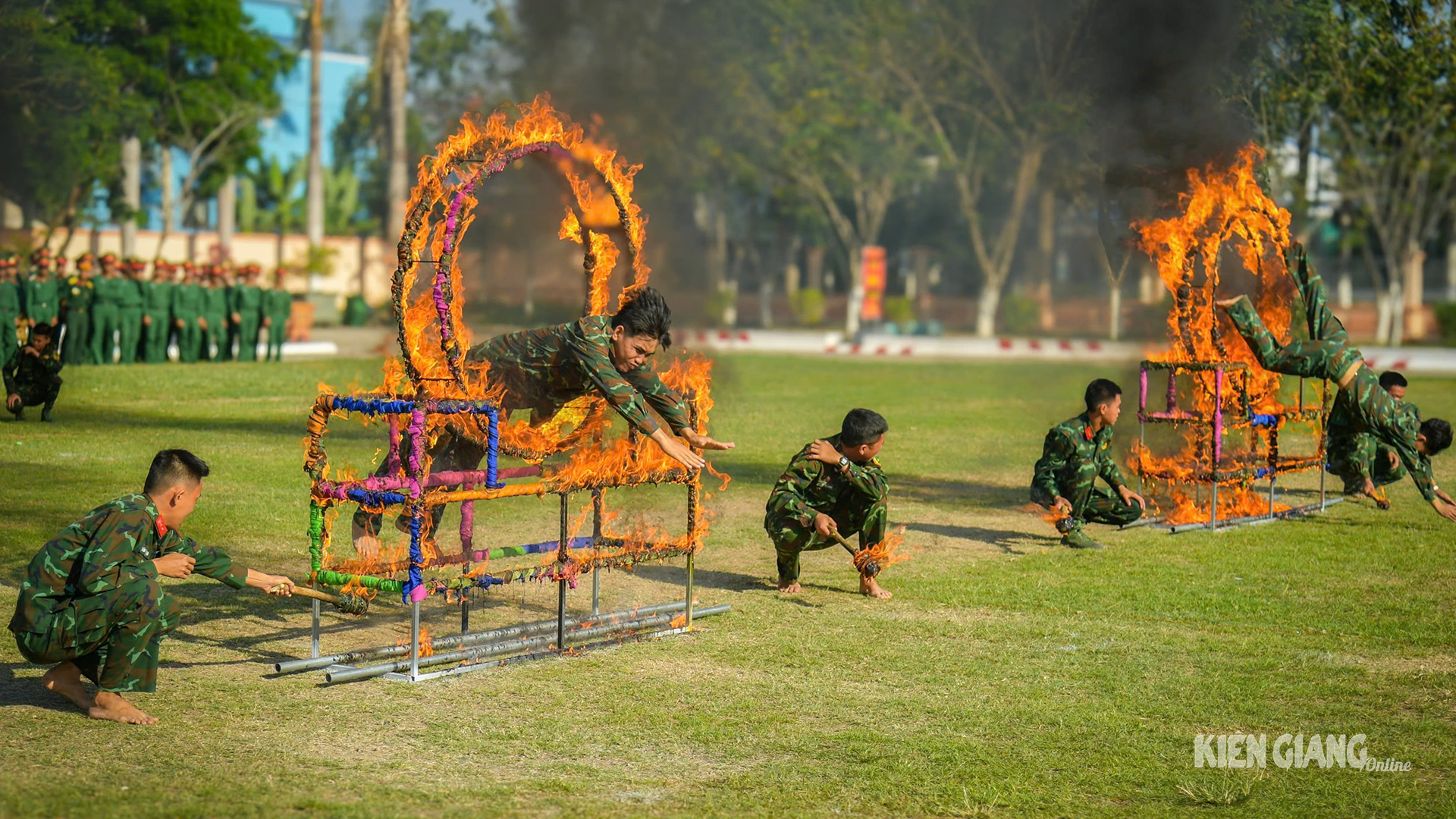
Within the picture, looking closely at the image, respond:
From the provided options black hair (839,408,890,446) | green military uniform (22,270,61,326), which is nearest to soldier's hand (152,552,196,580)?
black hair (839,408,890,446)

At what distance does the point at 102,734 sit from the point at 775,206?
160ft

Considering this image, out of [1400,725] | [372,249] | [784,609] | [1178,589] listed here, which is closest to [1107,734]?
[1400,725]

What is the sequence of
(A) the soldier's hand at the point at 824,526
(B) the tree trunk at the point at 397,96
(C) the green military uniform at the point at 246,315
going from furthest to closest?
(B) the tree trunk at the point at 397,96 < (C) the green military uniform at the point at 246,315 < (A) the soldier's hand at the point at 824,526

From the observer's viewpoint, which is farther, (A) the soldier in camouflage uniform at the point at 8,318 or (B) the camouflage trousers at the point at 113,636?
(A) the soldier in camouflage uniform at the point at 8,318

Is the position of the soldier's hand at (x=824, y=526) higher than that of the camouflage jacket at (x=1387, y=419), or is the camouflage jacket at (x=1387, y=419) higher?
the camouflage jacket at (x=1387, y=419)

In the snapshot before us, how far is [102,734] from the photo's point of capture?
5227 mm

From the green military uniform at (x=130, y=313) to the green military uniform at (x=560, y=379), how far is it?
17.3 meters

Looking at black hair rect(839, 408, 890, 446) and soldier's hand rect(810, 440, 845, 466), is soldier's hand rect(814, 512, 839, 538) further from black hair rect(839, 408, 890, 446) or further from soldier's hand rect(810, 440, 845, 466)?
black hair rect(839, 408, 890, 446)

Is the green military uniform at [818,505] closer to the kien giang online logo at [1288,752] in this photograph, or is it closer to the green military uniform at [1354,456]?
the kien giang online logo at [1288,752]

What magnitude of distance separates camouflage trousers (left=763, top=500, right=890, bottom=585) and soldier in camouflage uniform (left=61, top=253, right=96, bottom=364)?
16754mm

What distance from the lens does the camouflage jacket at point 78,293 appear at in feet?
70.5

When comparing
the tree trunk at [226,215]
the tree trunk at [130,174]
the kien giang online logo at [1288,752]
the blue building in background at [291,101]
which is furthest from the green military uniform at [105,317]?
the blue building in background at [291,101]

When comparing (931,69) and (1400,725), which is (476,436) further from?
(931,69)

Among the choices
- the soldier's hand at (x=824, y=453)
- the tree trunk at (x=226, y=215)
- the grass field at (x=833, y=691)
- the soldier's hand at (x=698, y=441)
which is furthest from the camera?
the tree trunk at (x=226, y=215)
